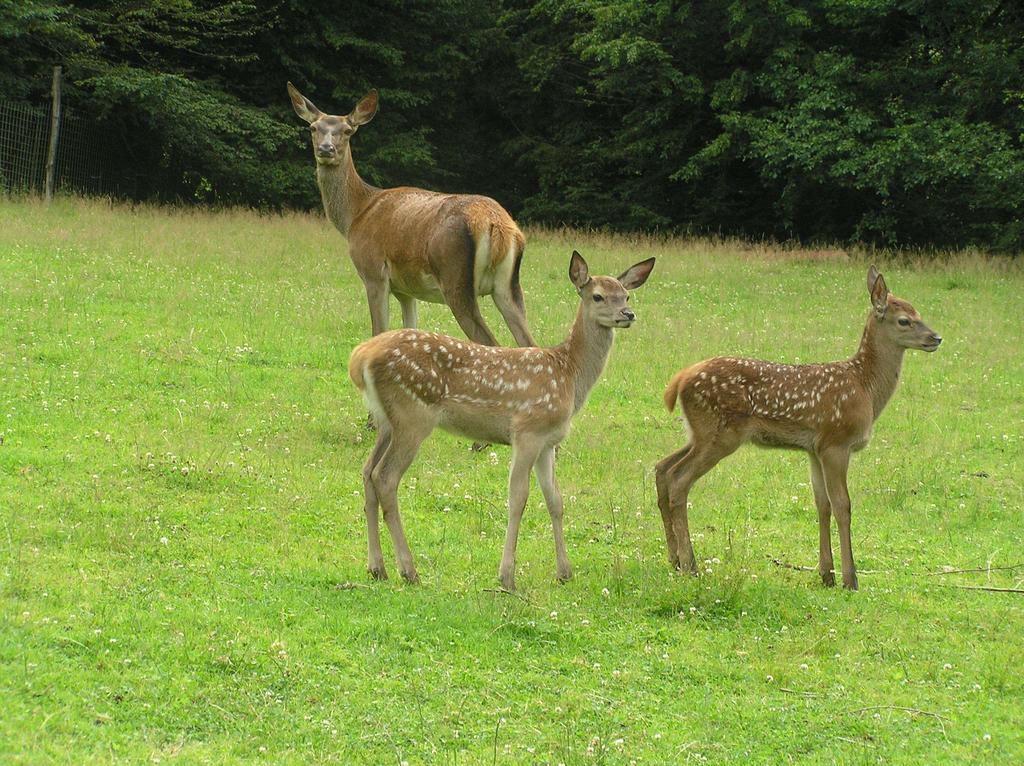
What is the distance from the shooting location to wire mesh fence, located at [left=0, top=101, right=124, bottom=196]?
24.2 metres

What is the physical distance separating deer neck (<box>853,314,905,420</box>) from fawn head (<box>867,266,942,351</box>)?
1.9 inches

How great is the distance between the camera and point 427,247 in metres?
11.0

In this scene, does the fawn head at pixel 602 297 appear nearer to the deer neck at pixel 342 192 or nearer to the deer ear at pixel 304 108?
the deer neck at pixel 342 192

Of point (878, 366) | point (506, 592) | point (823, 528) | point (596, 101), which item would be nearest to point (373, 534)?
point (506, 592)

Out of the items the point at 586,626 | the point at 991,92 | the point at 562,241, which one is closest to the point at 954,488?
the point at 586,626

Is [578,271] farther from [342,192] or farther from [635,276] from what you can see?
[342,192]

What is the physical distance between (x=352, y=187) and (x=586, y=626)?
6817mm

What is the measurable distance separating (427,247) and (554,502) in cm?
409

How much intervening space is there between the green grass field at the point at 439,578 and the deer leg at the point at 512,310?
3.23ft

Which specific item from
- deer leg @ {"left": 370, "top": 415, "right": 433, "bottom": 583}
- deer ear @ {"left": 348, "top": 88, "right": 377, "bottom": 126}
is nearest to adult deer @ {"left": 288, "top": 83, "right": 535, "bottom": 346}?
deer ear @ {"left": 348, "top": 88, "right": 377, "bottom": 126}

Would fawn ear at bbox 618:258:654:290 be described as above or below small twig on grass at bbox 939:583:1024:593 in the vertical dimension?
above

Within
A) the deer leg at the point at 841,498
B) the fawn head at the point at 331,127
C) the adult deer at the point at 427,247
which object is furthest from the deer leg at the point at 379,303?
the deer leg at the point at 841,498

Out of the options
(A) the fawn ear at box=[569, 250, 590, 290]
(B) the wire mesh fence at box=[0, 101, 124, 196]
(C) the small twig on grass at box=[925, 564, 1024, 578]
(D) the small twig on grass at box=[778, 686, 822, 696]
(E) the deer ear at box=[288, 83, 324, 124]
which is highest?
(E) the deer ear at box=[288, 83, 324, 124]

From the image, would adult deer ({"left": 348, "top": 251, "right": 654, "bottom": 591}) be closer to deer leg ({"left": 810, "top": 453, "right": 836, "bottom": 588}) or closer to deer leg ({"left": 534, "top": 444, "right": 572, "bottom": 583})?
deer leg ({"left": 534, "top": 444, "right": 572, "bottom": 583})
